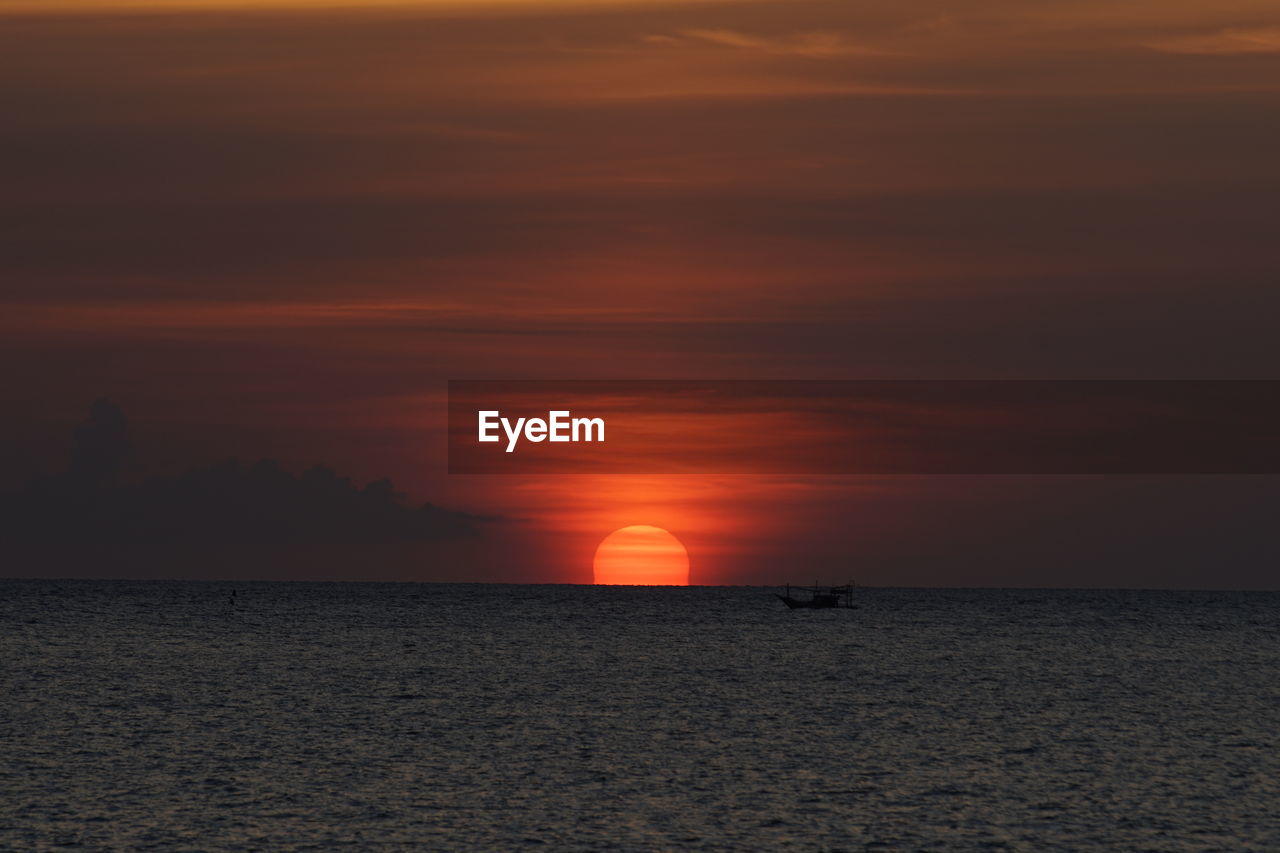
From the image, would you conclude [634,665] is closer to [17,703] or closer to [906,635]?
[17,703]

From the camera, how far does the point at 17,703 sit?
3684 inches

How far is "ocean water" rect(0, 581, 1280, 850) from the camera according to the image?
54031 millimetres

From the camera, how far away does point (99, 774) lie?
2554 inches

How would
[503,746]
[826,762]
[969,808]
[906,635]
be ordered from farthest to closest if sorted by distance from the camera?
[906,635]
[503,746]
[826,762]
[969,808]

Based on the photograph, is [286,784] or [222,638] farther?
[222,638]

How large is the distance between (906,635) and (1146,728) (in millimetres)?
106671

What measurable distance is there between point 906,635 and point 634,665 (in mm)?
68215

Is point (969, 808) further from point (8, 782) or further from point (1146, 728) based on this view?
point (8, 782)

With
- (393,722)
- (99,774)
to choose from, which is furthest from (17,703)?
(99,774)

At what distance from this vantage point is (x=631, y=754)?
72562 mm

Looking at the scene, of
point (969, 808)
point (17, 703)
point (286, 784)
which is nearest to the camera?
point (969, 808)

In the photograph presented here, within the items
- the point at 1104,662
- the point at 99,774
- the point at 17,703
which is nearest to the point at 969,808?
the point at 99,774

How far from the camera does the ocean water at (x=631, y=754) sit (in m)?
54.0

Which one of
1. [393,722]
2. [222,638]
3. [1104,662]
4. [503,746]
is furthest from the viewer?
[222,638]
